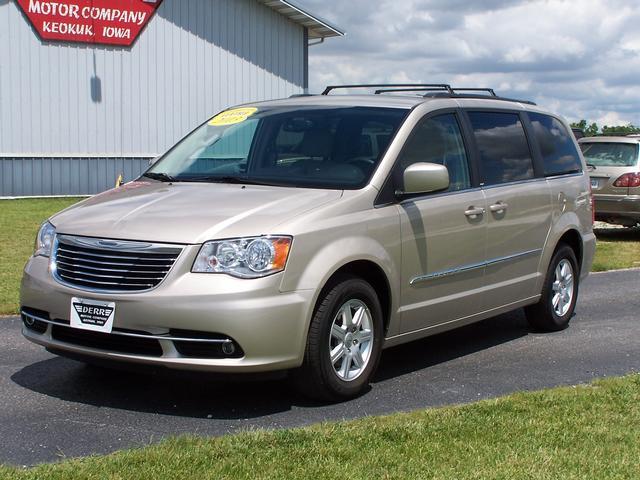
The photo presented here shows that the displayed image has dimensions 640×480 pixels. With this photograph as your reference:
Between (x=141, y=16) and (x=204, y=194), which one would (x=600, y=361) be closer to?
(x=204, y=194)

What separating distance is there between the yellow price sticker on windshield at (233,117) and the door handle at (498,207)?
73.8 inches

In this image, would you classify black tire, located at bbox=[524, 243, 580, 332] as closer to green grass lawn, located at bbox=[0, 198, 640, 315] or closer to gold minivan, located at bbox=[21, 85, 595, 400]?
gold minivan, located at bbox=[21, 85, 595, 400]

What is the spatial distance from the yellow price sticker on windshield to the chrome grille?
6.39ft

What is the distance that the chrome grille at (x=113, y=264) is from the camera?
5355 millimetres

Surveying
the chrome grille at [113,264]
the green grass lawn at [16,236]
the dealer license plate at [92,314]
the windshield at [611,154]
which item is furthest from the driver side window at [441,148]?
→ the windshield at [611,154]

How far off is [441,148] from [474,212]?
20.1 inches

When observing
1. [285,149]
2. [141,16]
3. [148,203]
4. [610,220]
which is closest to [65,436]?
[148,203]

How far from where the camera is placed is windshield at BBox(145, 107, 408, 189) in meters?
6.30

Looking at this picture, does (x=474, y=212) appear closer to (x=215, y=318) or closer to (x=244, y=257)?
(x=244, y=257)

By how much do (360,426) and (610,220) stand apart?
12450 mm

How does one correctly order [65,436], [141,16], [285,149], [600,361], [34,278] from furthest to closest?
[141,16], [600,361], [285,149], [34,278], [65,436]

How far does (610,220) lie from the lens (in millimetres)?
16641

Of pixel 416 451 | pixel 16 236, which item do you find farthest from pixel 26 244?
pixel 416 451

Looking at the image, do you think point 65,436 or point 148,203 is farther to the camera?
point 148,203
